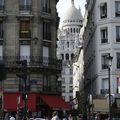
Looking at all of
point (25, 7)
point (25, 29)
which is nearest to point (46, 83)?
point (25, 29)

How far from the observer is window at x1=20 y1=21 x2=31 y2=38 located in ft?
188

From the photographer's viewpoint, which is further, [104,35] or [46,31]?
[46,31]

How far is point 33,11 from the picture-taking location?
5816cm

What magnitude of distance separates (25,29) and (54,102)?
28.9ft

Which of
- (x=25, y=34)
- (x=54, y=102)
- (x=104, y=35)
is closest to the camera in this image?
(x=54, y=102)

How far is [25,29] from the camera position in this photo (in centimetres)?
5769

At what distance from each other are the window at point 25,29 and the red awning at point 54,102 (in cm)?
710

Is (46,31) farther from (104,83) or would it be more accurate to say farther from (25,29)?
(104,83)

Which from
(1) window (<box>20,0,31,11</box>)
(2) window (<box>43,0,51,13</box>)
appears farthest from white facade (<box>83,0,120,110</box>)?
(1) window (<box>20,0,31,11</box>)

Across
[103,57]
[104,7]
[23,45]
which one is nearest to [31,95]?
[23,45]

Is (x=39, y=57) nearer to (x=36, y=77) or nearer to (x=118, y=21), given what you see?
(x=36, y=77)

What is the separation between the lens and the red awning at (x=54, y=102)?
56.0m

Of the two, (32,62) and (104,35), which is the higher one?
Answer: (104,35)

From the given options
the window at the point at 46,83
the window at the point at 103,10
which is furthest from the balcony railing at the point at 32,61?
the window at the point at 103,10
